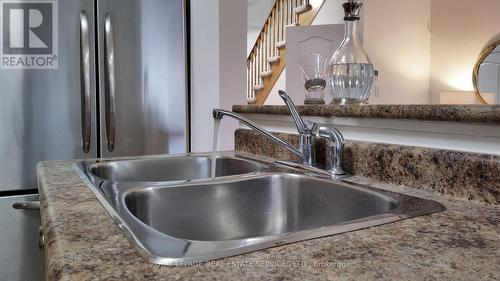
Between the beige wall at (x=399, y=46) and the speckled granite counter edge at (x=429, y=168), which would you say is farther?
the beige wall at (x=399, y=46)

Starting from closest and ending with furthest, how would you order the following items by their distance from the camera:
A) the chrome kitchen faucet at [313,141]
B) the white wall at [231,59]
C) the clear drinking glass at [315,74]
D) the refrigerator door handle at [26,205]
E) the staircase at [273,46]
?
the chrome kitchen faucet at [313,141]
the clear drinking glass at [315,74]
the refrigerator door handle at [26,205]
the white wall at [231,59]
the staircase at [273,46]

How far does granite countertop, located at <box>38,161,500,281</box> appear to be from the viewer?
0.37 m

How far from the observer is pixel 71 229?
0.50 meters

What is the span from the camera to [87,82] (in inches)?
70.8

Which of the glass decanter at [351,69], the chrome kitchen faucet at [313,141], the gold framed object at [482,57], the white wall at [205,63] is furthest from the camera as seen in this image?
the gold framed object at [482,57]

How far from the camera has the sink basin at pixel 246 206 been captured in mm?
826

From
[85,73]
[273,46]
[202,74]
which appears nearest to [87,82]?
[85,73]

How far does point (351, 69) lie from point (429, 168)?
47 centimetres

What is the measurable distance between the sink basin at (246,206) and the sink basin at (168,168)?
0.23 m

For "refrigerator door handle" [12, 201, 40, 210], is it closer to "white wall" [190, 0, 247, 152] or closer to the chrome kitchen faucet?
"white wall" [190, 0, 247, 152]

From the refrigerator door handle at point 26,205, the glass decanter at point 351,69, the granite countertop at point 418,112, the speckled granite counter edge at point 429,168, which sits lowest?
the refrigerator door handle at point 26,205

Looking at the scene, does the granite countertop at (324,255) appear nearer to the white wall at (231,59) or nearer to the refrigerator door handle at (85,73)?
the refrigerator door handle at (85,73)

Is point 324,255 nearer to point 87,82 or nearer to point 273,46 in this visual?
point 87,82

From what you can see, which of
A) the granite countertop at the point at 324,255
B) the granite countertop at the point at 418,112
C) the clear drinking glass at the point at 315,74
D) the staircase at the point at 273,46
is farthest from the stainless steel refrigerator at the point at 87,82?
the staircase at the point at 273,46
